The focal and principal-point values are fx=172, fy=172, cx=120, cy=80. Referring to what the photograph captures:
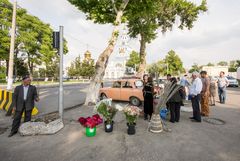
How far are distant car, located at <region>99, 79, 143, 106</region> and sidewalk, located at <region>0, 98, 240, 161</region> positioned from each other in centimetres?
407

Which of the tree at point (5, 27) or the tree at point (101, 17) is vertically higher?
the tree at point (5, 27)

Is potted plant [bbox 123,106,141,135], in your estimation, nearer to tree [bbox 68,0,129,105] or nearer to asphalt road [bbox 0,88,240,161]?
asphalt road [bbox 0,88,240,161]

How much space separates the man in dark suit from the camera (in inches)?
206

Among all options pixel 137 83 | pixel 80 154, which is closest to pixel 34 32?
pixel 137 83

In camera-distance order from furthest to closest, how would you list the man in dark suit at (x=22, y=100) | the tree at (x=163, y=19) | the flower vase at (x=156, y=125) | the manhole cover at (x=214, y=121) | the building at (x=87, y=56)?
the building at (x=87, y=56), the tree at (x=163, y=19), the manhole cover at (x=214, y=121), the flower vase at (x=156, y=125), the man in dark suit at (x=22, y=100)

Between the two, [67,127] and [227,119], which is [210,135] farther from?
[67,127]

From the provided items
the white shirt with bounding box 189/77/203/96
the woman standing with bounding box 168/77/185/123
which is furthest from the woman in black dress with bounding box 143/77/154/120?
the white shirt with bounding box 189/77/203/96

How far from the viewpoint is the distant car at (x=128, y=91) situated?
32.5ft

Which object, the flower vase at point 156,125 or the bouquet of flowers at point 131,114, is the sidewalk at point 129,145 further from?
the bouquet of flowers at point 131,114

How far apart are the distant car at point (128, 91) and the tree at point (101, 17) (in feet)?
4.37

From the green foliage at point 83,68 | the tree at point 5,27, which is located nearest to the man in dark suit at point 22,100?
the tree at point 5,27

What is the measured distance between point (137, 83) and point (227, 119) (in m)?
4.79

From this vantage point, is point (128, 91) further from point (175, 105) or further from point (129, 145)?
point (129, 145)

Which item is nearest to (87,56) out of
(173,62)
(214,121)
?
(173,62)
